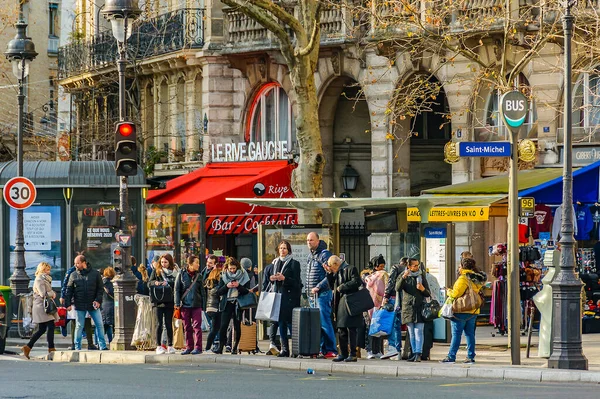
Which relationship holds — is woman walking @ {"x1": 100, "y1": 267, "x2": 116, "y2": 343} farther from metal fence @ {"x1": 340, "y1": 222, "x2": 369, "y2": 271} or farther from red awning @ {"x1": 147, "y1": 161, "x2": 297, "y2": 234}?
red awning @ {"x1": 147, "y1": 161, "x2": 297, "y2": 234}

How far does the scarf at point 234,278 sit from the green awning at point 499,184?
4586 mm

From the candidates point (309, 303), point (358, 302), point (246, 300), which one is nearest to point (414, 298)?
point (358, 302)

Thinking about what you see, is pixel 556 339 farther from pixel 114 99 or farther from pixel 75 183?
pixel 114 99

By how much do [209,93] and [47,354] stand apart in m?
16.0

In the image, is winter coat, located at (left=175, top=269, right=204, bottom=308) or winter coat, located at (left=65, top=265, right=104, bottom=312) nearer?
winter coat, located at (left=175, top=269, right=204, bottom=308)

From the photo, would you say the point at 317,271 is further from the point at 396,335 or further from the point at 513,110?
the point at 513,110

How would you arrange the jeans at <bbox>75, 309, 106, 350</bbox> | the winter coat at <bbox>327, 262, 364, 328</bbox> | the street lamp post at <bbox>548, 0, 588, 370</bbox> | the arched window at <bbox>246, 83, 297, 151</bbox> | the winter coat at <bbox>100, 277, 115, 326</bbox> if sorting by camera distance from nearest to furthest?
1. the street lamp post at <bbox>548, 0, 588, 370</bbox>
2. the winter coat at <bbox>327, 262, 364, 328</bbox>
3. the jeans at <bbox>75, 309, 106, 350</bbox>
4. the winter coat at <bbox>100, 277, 115, 326</bbox>
5. the arched window at <bbox>246, 83, 297, 151</bbox>

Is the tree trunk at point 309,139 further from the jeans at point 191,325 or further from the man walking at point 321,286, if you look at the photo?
the man walking at point 321,286

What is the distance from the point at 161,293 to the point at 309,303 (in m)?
2.25

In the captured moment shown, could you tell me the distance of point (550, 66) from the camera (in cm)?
3041

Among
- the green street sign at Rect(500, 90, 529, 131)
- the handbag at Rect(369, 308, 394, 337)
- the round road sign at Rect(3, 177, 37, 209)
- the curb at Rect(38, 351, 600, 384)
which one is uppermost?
the green street sign at Rect(500, 90, 529, 131)

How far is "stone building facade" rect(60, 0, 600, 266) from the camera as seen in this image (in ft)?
105

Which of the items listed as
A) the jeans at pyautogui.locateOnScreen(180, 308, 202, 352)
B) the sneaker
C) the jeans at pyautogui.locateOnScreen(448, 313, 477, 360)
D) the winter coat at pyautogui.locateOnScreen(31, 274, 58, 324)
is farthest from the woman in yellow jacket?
the winter coat at pyautogui.locateOnScreen(31, 274, 58, 324)

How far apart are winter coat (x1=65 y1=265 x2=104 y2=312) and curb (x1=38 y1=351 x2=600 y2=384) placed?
804 mm
